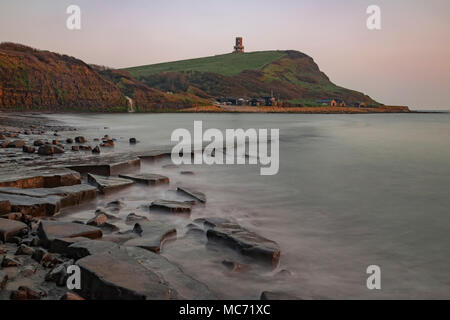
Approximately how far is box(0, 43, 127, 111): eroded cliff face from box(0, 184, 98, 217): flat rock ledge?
45.7 meters

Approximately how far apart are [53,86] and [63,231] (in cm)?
5569

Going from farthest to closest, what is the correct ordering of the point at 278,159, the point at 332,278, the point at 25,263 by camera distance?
1. the point at 278,159
2. the point at 332,278
3. the point at 25,263

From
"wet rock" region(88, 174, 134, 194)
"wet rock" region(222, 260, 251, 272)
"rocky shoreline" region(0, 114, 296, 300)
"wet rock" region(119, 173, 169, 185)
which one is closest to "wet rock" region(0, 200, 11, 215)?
"rocky shoreline" region(0, 114, 296, 300)

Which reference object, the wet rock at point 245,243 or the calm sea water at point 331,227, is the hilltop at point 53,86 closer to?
the calm sea water at point 331,227

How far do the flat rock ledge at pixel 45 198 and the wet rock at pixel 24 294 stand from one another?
2333mm

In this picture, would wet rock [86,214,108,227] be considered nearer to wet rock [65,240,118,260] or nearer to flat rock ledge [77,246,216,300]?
wet rock [65,240,118,260]

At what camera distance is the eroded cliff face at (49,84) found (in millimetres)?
45172

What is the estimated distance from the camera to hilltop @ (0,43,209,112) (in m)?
45.3

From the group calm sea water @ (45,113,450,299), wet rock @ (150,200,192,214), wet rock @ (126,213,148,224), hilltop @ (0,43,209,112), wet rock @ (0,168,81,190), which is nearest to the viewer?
calm sea water @ (45,113,450,299)

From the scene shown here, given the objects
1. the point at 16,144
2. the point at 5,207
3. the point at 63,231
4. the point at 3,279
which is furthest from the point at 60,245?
the point at 16,144

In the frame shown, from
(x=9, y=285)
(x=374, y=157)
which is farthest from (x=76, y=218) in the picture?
(x=374, y=157)

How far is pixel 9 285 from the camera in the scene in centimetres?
275
